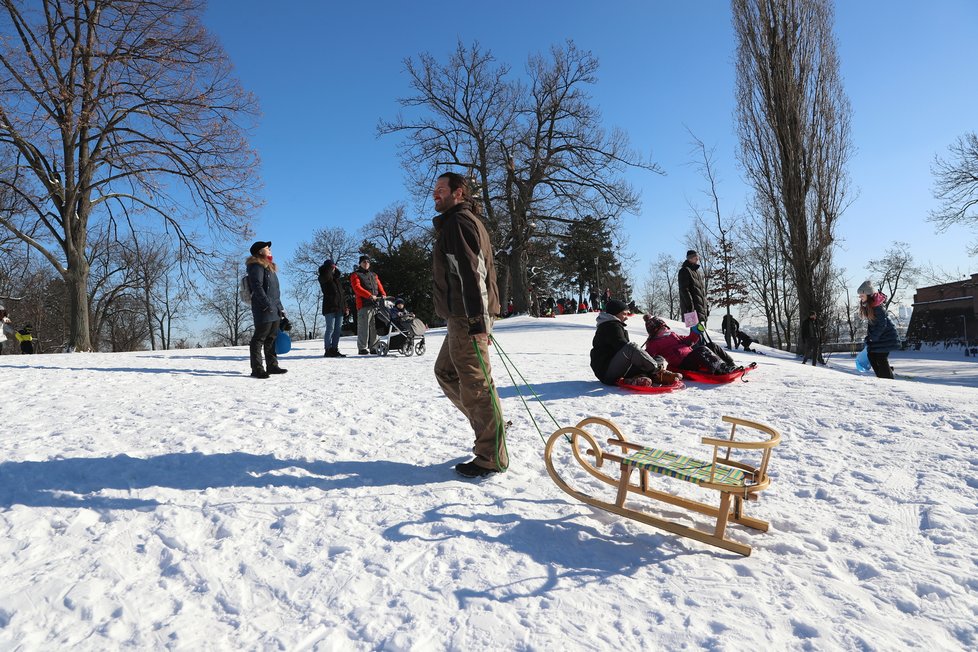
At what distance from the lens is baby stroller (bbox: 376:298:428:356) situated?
1103 centimetres

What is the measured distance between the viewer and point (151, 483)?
3623 mm

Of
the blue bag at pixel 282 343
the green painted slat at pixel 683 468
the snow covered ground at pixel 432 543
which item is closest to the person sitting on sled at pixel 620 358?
the snow covered ground at pixel 432 543

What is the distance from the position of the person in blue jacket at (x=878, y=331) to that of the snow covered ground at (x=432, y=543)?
4.01m

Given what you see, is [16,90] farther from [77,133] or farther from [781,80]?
[781,80]

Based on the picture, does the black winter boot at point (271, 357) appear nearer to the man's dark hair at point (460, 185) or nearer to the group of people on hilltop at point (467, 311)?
the group of people on hilltop at point (467, 311)

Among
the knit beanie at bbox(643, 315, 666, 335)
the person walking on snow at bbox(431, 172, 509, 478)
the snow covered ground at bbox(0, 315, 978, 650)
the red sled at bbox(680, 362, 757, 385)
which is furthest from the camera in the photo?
the knit beanie at bbox(643, 315, 666, 335)

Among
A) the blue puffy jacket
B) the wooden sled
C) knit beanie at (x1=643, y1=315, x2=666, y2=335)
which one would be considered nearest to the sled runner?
knit beanie at (x1=643, y1=315, x2=666, y2=335)

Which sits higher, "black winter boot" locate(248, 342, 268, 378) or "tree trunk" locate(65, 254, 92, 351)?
"tree trunk" locate(65, 254, 92, 351)

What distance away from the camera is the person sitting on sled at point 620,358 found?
6.94 metres

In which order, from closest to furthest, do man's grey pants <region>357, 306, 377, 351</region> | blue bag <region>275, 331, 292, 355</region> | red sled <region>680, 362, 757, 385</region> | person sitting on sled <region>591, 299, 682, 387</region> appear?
1. person sitting on sled <region>591, 299, 682, 387</region>
2. red sled <region>680, 362, 757, 385</region>
3. blue bag <region>275, 331, 292, 355</region>
4. man's grey pants <region>357, 306, 377, 351</region>

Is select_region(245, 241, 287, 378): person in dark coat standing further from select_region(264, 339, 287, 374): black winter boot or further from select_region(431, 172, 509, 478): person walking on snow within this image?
select_region(431, 172, 509, 478): person walking on snow

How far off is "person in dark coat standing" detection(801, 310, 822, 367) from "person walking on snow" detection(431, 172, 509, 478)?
15.1 m

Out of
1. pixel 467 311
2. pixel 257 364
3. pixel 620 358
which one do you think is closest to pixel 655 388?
pixel 620 358

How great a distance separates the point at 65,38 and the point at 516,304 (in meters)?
19.6
